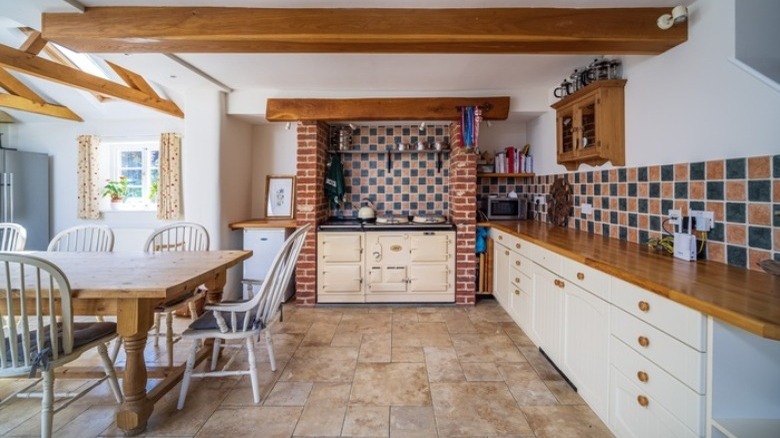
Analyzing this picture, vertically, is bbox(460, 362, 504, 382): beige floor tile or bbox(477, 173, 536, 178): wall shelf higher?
bbox(477, 173, 536, 178): wall shelf

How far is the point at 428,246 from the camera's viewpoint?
3.55 metres

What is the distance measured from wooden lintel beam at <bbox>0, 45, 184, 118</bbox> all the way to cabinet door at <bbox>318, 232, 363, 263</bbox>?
263 centimetres

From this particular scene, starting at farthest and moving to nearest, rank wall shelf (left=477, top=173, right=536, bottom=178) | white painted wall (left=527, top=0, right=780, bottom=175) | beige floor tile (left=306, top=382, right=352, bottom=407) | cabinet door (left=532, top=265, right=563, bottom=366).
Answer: wall shelf (left=477, top=173, right=536, bottom=178), cabinet door (left=532, top=265, right=563, bottom=366), beige floor tile (left=306, top=382, right=352, bottom=407), white painted wall (left=527, top=0, right=780, bottom=175)

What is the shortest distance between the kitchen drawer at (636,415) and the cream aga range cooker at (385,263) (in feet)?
6.73

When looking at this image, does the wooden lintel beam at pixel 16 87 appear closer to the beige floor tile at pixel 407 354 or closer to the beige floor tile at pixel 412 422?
the beige floor tile at pixel 407 354

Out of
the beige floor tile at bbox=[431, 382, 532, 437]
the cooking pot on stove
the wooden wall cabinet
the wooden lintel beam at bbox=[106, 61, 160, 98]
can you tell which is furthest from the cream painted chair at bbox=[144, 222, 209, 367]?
the wooden wall cabinet

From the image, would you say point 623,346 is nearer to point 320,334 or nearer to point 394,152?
point 320,334

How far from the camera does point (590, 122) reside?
264 cm

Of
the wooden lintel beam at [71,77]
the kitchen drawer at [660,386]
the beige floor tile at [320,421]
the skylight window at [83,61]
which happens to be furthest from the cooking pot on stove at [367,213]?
the skylight window at [83,61]

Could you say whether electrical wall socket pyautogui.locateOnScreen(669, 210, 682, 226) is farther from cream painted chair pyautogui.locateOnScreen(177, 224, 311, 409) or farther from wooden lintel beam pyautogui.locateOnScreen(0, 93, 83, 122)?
wooden lintel beam pyautogui.locateOnScreen(0, 93, 83, 122)

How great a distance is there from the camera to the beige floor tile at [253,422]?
168 centimetres

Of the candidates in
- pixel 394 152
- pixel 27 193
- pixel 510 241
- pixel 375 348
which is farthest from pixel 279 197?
pixel 27 193

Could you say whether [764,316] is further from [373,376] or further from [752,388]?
[373,376]

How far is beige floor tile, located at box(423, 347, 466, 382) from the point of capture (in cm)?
219
